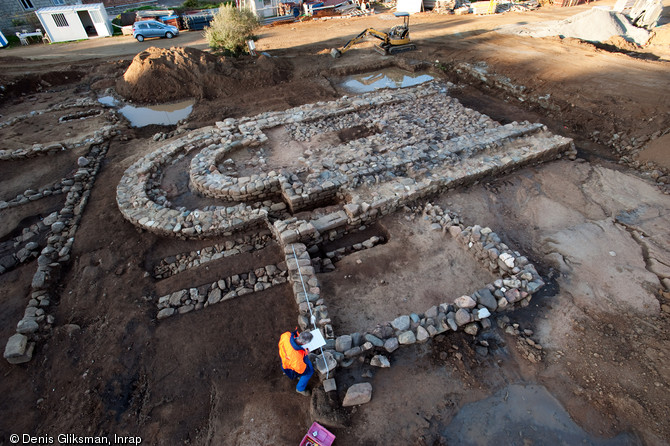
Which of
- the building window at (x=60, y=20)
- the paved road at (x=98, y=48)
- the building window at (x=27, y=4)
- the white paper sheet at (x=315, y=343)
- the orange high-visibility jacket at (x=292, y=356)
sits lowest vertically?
the orange high-visibility jacket at (x=292, y=356)

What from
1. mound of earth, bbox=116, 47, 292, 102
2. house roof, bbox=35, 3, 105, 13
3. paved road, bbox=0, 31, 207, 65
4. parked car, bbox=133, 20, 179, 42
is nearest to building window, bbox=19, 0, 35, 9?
house roof, bbox=35, 3, 105, 13

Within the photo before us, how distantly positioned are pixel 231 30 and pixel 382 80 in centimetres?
797

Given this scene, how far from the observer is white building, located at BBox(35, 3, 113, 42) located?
21.6 m

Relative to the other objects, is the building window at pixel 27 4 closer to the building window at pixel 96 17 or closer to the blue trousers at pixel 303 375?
the building window at pixel 96 17

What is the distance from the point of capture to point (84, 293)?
5738 mm

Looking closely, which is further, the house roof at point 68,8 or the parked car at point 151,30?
the house roof at point 68,8

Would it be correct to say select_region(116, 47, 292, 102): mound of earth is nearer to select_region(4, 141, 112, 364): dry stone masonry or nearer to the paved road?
select_region(4, 141, 112, 364): dry stone masonry

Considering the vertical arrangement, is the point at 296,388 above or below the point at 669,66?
below

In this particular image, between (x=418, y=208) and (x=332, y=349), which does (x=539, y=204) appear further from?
(x=332, y=349)

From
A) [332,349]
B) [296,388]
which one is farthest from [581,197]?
[296,388]

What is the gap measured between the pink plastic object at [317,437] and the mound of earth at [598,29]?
67.2ft

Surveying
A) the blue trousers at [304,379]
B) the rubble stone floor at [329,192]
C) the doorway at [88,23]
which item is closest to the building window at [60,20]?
the doorway at [88,23]

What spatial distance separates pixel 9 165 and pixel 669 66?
22.8 meters

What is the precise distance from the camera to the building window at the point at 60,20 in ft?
71.2
